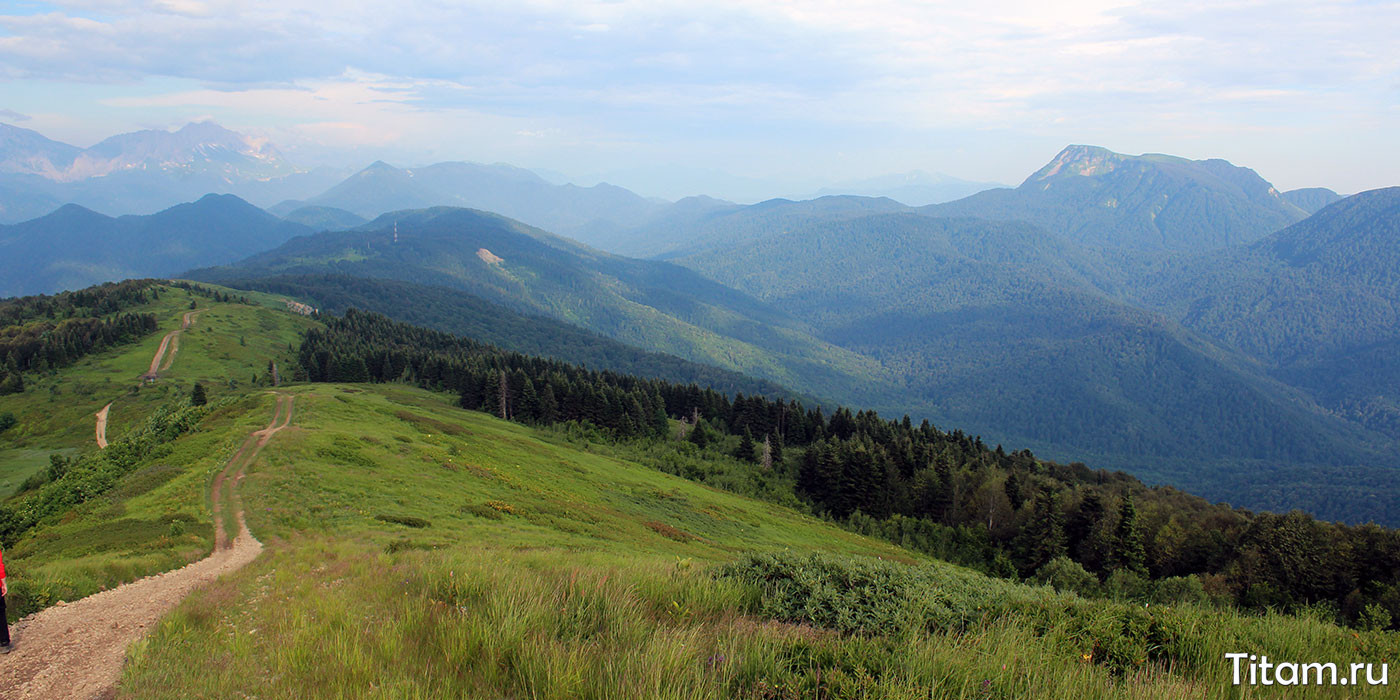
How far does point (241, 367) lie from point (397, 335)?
3448 centimetres

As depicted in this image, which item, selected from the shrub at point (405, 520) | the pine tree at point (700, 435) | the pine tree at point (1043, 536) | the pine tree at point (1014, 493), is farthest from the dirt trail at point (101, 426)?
the pine tree at point (1014, 493)

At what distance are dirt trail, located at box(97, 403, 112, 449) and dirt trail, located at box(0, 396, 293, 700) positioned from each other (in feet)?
212

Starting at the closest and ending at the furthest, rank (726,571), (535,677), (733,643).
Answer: (535,677)
(733,643)
(726,571)

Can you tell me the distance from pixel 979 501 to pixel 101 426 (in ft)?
303

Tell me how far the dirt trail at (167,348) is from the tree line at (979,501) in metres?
17.1

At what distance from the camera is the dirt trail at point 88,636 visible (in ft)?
23.4

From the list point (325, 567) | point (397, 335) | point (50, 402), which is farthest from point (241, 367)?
point (325, 567)

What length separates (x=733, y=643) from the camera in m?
5.37

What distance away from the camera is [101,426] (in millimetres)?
65250

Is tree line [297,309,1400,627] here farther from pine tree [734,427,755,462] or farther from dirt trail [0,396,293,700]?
dirt trail [0,396,293,700]

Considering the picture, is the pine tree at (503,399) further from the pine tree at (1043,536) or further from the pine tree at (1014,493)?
the pine tree at (1043,536)

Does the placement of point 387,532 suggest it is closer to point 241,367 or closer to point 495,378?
point 495,378

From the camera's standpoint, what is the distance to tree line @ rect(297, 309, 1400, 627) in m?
33.4

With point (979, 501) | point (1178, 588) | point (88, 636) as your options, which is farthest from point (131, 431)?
point (1178, 588)
